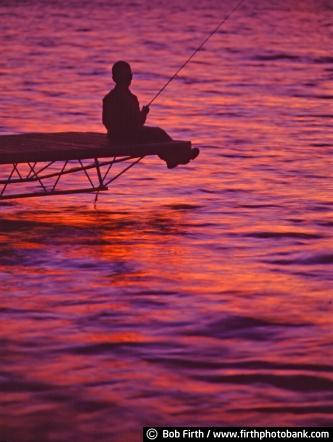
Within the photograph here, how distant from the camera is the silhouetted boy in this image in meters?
11.9

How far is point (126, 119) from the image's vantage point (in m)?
11.9

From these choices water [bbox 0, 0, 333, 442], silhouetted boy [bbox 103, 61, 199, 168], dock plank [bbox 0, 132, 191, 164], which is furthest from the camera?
silhouetted boy [bbox 103, 61, 199, 168]

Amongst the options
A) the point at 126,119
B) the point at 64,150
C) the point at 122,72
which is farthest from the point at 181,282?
the point at 122,72

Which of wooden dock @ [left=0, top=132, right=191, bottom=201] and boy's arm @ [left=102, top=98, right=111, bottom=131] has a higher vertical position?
boy's arm @ [left=102, top=98, right=111, bottom=131]

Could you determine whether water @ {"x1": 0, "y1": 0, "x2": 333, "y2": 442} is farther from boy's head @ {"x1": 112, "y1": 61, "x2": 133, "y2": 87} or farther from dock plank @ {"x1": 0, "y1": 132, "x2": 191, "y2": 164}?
boy's head @ {"x1": 112, "y1": 61, "x2": 133, "y2": 87}

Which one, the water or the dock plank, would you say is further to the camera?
the dock plank

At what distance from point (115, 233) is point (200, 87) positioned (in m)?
12.1

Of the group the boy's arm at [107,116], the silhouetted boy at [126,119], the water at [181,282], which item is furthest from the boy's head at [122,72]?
the water at [181,282]

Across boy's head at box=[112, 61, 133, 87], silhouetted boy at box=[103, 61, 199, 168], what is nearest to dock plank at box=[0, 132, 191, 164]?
silhouetted boy at box=[103, 61, 199, 168]

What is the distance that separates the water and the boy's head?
1.15m

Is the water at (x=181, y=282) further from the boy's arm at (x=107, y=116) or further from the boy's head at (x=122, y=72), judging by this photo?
the boy's head at (x=122, y=72)

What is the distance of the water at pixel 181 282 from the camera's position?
277 inches

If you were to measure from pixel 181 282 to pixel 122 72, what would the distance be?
9.47 feet

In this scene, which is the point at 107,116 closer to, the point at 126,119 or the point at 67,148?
the point at 126,119
